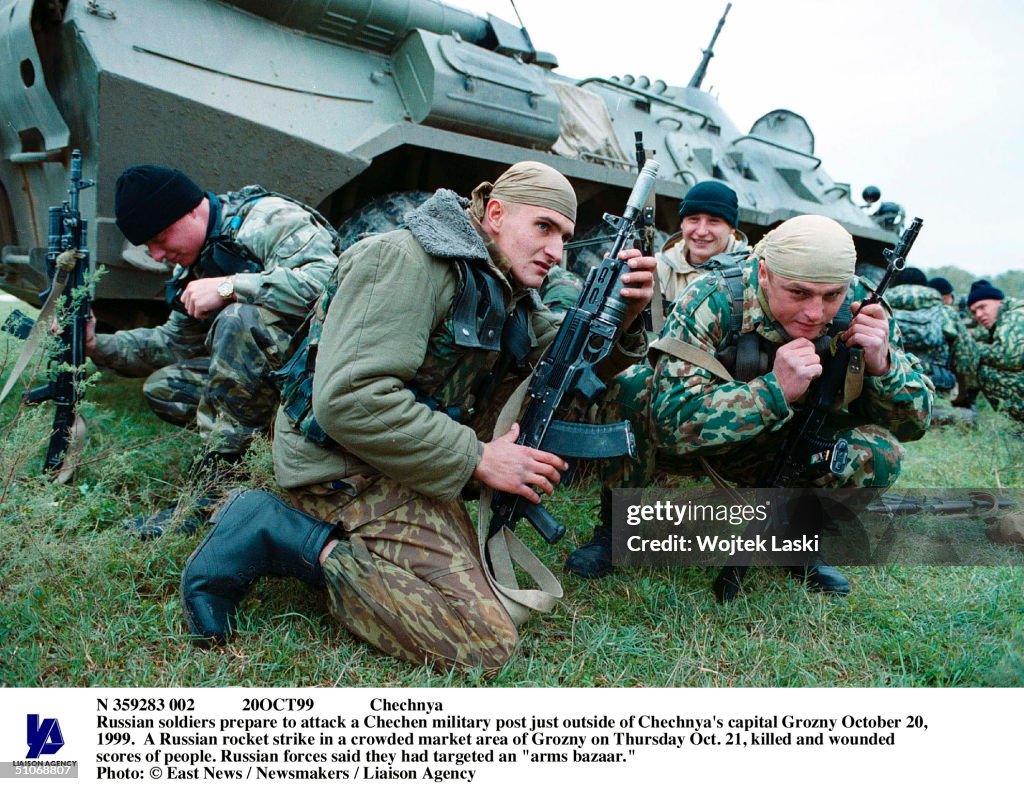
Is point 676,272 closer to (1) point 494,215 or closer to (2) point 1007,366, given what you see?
(1) point 494,215

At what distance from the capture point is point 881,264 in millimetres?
9812

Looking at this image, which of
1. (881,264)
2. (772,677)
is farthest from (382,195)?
(881,264)

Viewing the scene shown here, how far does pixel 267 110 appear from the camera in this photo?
4.39 m

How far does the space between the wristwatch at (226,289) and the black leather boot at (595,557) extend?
1611 mm

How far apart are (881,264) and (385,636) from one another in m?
9.12

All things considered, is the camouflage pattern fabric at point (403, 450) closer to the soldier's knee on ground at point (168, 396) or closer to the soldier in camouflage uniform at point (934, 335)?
the soldier's knee on ground at point (168, 396)

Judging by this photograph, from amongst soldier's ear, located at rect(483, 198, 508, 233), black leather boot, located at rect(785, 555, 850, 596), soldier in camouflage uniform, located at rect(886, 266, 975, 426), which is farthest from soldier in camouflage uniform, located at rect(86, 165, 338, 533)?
soldier in camouflage uniform, located at rect(886, 266, 975, 426)

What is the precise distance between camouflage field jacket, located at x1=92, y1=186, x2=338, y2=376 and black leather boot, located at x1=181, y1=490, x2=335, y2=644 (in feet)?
3.54

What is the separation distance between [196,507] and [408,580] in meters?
1.00

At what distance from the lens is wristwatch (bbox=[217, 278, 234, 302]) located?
3.26m

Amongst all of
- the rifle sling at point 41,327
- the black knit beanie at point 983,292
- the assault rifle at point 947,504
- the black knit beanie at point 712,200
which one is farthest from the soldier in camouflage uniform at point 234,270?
the black knit beanie at point 983,292

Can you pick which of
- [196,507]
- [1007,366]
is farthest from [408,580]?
[1007,366]

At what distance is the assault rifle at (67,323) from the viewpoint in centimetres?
328
